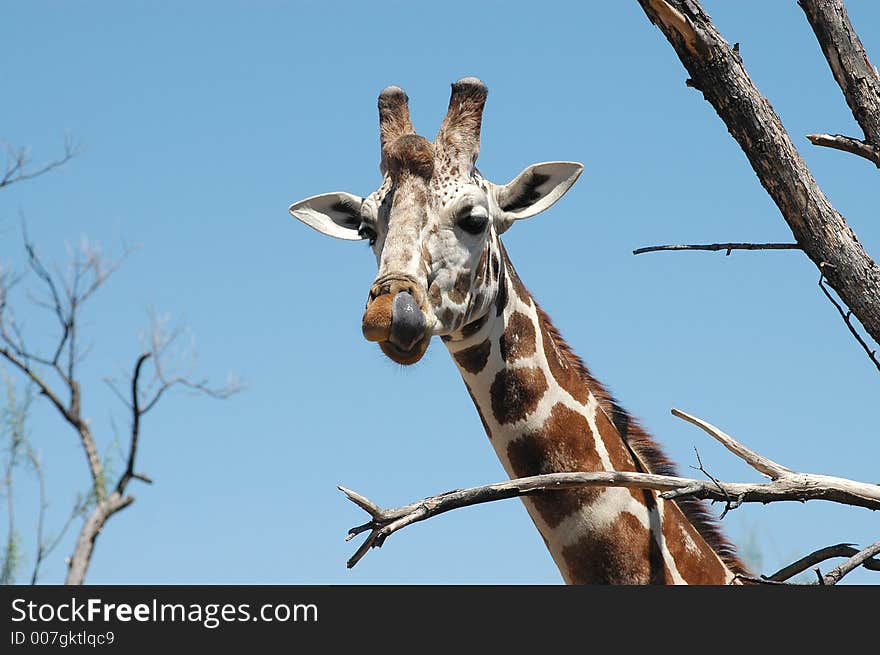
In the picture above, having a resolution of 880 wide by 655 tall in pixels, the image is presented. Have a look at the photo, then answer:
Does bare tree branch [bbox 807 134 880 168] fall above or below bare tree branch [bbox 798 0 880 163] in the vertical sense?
below

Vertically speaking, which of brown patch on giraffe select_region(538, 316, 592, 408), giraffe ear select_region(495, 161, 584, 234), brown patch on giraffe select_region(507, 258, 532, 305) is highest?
giraffe ear select_region(495, 161, 584, 234)

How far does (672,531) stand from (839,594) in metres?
1.34

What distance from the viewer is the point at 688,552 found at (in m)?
5.36

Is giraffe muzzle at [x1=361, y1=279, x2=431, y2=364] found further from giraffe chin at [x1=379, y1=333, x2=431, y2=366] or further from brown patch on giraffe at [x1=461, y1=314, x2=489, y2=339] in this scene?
brown patch on giraffe at [x1=461, y1=314, x2=489, y2=339]

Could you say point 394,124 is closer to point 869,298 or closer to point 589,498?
point 589,498

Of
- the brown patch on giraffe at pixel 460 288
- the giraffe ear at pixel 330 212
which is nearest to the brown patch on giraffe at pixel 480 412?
→ the brown patch on giraffe at pixel 460 288

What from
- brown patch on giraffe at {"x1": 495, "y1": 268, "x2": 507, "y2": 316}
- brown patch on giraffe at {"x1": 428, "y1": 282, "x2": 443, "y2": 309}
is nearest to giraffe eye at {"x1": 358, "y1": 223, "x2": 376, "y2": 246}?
brown patch on giraffe at {"x1": 428, "y1": 282, "x2": 443, "y2": 309}

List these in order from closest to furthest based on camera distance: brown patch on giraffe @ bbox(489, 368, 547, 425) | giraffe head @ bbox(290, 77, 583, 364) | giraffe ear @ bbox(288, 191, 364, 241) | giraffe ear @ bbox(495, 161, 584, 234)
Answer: giraffe head @ bbox(290, 77, 583, 364), brown patch on giraffe @ bbox(489, 368, 547, 425), giraffe ear @ bbox(495, 161, 584, 234), giraffe ear @ bbox(288, 191, 364, 241)

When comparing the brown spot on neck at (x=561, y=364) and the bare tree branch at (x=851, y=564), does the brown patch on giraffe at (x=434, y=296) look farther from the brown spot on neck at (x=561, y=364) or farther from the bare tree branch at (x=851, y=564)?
the bare tree branch at (x=851, y=564)

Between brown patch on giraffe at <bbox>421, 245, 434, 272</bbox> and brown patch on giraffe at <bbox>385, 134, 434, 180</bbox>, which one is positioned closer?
brown patch on giraffe at <bbox>421, 245, 434, 272</bbox>

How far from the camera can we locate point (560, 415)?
543 centimetres

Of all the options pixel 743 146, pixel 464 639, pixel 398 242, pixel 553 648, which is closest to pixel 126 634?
pixel 464 639

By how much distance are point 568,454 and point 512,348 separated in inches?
22.6

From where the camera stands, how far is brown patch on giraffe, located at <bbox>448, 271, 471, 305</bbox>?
209 inches
